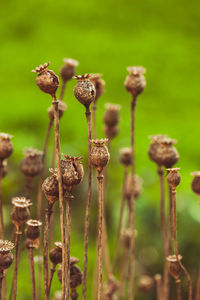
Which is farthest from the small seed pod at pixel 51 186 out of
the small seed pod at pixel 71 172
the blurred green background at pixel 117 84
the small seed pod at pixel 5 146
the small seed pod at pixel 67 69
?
the blurred green background at pixel 117 84

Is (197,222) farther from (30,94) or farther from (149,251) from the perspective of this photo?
(30,94)

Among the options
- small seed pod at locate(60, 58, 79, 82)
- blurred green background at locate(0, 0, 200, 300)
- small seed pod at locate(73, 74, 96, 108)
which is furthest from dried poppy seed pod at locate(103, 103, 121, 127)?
blurred green background at locate(0, 0, 200, 300)

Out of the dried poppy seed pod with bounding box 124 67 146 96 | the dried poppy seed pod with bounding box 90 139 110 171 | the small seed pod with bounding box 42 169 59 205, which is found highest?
the dried poppy seed pod with bounding box 124 67 146 96

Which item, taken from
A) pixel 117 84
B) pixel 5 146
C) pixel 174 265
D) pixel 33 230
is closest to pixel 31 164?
pixel 5 146

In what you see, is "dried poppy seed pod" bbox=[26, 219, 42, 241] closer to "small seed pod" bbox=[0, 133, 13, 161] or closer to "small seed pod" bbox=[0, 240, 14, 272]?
"small seed pod" bbox=[0, 240, 14, 272]

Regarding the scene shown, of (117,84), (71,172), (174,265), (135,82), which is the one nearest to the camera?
(71,172)

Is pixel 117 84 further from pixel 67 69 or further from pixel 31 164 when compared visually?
pixel 31 164
